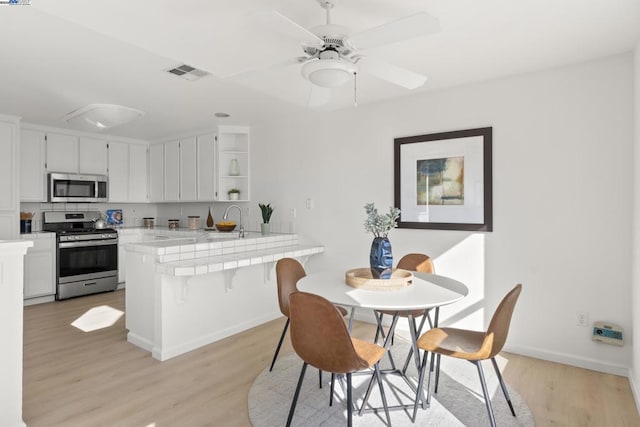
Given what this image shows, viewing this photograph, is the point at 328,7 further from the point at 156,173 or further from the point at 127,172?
the point at 127,172

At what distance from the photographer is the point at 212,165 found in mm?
5020

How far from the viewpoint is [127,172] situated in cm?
576

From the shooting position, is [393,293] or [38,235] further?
[38,235]

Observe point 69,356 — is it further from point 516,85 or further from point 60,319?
point 516,85

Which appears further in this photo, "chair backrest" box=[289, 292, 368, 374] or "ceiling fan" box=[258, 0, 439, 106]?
"chair backrest" box=[289, 292, 368, 374]

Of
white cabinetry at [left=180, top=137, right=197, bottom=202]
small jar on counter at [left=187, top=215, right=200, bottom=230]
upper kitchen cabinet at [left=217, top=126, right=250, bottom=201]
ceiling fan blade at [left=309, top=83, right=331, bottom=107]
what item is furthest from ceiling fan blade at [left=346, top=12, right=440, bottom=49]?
small jar on counter at [left=187, top=215, right=200, bottom=230]

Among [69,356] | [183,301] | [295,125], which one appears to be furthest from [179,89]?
[69,356]

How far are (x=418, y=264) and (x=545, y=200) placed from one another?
1.10 m

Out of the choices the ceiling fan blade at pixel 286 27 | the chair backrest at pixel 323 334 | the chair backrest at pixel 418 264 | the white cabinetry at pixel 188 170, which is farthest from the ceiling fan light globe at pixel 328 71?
the white cabinetry at pixel 188 170

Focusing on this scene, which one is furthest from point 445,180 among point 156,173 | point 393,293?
point 156,173

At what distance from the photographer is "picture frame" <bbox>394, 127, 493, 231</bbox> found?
10.5 feet

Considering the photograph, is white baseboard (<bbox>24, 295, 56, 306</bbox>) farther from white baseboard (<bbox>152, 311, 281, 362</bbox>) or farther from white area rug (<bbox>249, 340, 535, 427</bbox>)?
white area rug (<bbox>249, 340, 535, 427</bbox>)

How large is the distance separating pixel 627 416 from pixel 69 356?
3861mm

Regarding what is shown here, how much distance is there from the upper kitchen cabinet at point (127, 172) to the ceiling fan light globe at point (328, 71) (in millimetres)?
4640
